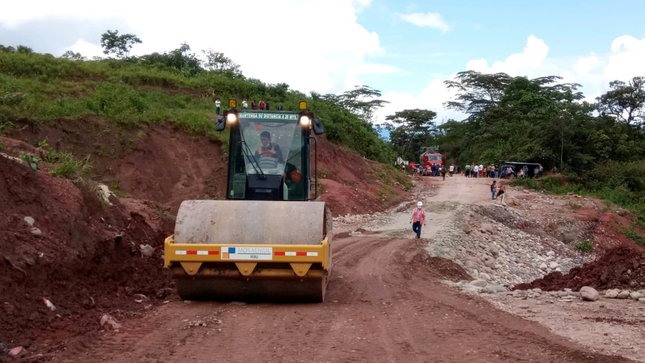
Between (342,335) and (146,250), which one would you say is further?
(146,250)

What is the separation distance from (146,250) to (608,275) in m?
9.03

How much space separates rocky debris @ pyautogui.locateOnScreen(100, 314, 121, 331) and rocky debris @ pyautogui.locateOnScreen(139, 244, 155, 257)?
14.8ft

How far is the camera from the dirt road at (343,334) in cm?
645

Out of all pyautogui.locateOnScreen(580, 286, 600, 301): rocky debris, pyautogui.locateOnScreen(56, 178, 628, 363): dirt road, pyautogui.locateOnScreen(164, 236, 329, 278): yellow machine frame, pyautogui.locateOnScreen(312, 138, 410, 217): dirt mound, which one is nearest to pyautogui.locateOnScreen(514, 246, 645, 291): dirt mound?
pyautogui.locateOnScreen(580, 286, 600, 301): rocky debris

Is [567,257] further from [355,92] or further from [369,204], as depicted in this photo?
[355,92]

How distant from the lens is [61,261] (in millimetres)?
9094

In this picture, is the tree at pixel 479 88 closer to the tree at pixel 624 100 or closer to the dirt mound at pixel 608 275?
the tree at pixel 624 100

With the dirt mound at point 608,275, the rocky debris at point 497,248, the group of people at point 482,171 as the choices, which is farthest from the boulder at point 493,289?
the group of people at point 482,171

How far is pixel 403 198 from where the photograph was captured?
33625 mm

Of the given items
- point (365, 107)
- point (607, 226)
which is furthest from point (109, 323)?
point (365, 107)

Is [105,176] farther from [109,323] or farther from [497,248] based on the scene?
[109,323]

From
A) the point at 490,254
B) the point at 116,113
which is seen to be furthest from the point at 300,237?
the point at 116,113

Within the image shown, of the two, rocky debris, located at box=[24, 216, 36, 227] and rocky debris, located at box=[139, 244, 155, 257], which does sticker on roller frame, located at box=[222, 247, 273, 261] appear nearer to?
rocky debris, located at box=[24, 216, 36, 227]

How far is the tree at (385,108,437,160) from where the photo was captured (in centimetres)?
7944
